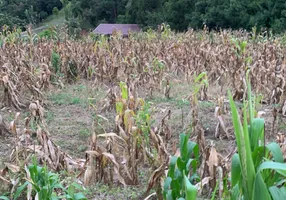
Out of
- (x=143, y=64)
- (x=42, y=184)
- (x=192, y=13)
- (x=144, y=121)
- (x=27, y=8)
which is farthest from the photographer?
(x=27, y=8)

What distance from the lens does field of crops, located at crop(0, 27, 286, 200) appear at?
2.37 metres

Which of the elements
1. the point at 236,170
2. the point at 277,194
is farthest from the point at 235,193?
the point at 277,194

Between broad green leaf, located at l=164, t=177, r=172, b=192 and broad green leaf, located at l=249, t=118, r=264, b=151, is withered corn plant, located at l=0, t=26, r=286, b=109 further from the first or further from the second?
broad green leaf, located at l=249, t=118, r=264, b=151

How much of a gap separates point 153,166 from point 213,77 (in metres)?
4.19

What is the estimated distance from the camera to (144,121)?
3.62 m

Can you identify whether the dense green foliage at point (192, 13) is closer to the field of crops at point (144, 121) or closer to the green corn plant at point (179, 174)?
the field of crops at point (144, 121)

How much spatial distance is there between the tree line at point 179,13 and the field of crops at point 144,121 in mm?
5892

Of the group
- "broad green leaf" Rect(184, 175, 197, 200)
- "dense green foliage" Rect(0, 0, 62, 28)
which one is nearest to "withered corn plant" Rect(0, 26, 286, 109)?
"broad green leaf" Rect(184, 175, 197, 200)

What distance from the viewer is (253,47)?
27.1 feet

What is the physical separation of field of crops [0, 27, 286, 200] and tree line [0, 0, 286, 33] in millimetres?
5892

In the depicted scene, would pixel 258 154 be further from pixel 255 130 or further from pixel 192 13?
pixel 192 13

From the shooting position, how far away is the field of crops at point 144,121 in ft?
7.77

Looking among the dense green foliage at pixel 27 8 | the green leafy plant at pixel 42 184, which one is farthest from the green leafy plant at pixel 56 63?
the dense green foliage at pixel 27 8

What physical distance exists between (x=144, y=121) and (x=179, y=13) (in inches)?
1097
